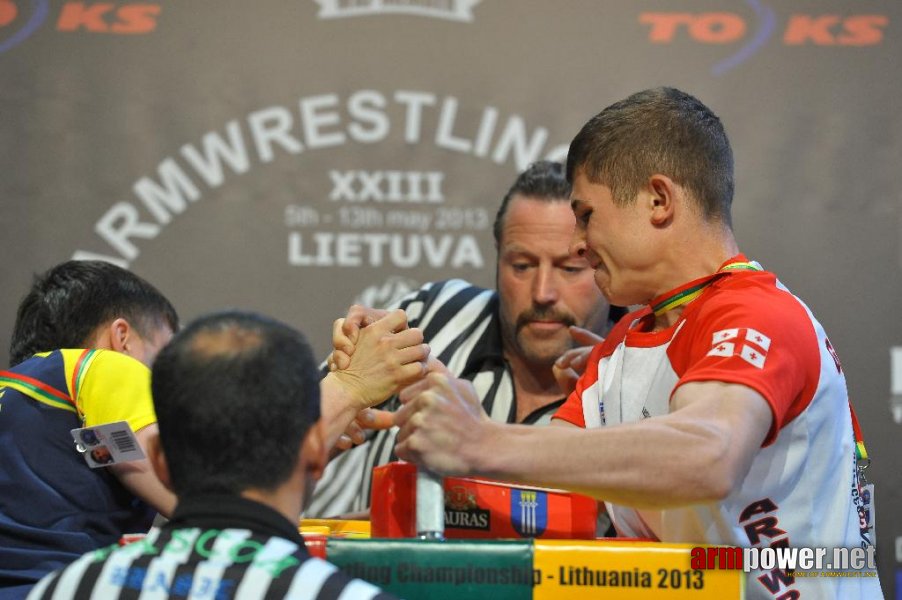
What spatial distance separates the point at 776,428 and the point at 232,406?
68cm

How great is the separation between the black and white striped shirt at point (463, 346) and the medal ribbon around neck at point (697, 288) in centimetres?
87

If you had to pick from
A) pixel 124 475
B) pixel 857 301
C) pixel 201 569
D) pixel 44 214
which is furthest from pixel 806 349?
pixel 44 214

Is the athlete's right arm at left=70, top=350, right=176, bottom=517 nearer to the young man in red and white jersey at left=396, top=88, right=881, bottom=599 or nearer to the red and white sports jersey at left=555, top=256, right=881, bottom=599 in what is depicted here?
the young man in red and white jersey at left=396, top=88, right=881, bottom=599

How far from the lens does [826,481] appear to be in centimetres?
149

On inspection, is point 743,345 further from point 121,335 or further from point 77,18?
point 77,18

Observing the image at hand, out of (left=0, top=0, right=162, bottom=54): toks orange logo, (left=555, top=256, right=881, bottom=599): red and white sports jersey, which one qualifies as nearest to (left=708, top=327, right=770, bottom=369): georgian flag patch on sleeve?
(left=555, top=256, right=881, bottom=599): red and white sports jersey

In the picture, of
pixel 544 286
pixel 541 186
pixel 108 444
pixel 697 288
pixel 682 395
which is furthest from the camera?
pixel 541 186

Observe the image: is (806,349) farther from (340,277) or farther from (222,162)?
(222,162)

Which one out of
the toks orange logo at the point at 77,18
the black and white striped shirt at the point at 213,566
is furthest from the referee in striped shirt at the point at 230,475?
the toks orange logo at the point at 77,18

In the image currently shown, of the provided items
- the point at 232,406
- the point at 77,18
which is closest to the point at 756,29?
the point at 77,18

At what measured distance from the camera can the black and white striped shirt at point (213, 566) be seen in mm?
988

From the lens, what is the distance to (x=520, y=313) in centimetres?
249

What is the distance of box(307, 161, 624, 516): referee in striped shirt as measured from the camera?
2.48 metres

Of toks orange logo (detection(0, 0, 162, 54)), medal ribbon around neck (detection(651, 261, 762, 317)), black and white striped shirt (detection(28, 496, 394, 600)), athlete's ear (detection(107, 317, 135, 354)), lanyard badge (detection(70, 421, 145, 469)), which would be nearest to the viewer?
black and white striped shirt (detection(28, 496, 394, 600))
